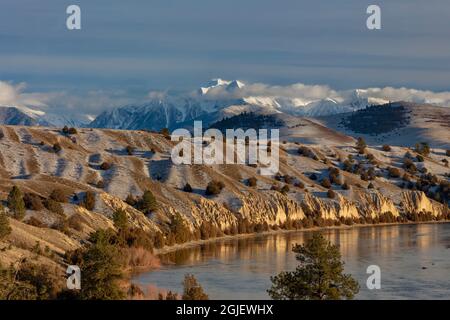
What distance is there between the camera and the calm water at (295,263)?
56.2m

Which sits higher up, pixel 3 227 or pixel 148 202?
pixel 148 202

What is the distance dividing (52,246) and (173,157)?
61.8 meters

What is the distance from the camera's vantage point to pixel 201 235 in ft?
320

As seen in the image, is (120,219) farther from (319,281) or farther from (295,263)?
(319,281)

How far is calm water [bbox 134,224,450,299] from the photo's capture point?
184ft

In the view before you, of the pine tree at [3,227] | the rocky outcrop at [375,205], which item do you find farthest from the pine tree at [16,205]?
the rocky outcrop at [375,205]

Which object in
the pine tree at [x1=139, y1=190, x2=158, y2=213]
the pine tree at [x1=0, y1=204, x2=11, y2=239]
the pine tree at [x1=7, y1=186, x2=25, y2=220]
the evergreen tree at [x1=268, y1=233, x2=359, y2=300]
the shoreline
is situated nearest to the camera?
the evergreen tree at [x1=268, y1=233, x2=359, y2=300]

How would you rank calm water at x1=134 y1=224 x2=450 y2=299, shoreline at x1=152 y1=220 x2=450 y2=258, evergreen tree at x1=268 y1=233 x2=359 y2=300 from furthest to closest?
shoreline at x1=152 y1=220 x2=450 y2=258 → calm water at x1=134 y1=224 x2=450 y2=299 → evergreen tree at x1=268 y1=233 x2=359 y2=300

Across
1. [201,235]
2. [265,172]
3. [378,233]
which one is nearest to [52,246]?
[201,235]

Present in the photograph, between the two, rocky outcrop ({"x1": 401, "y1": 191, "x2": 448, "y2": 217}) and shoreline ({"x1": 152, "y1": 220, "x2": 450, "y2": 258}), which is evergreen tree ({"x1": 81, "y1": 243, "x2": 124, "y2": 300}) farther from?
rocky outcrop ({"x1": 401, "y1": 191, "x2": 448, "y2": 217})

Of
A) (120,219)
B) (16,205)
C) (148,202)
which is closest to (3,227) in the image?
(16,205)

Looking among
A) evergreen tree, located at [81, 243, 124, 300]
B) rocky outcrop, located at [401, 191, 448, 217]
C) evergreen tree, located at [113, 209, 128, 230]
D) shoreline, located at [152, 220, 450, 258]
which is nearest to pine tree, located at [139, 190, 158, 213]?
shoreline, located at [152, 220, 450, 258]

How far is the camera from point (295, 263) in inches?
2763
